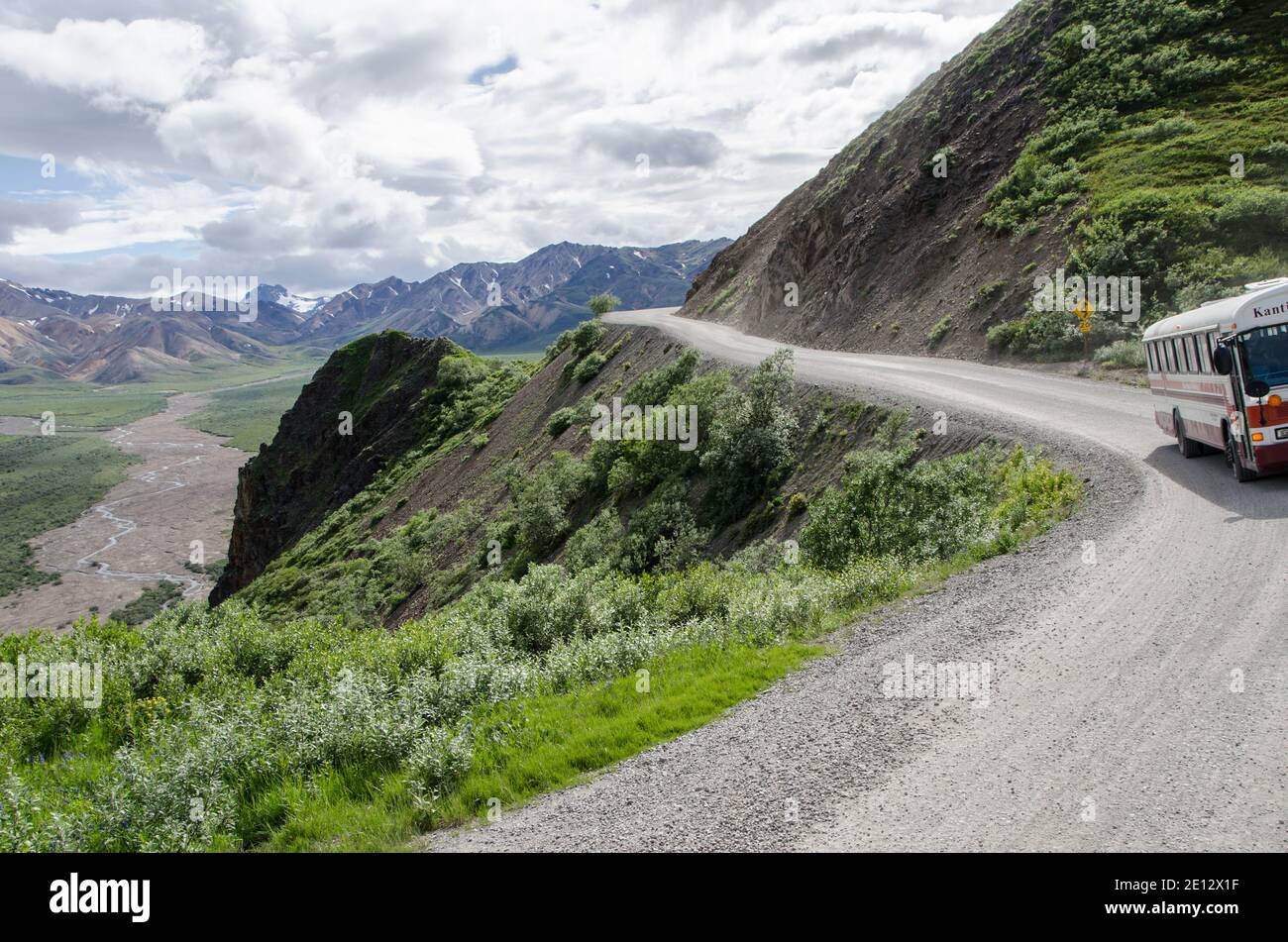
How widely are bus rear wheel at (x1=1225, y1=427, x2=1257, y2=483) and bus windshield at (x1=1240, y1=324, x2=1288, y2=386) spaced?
128 cm

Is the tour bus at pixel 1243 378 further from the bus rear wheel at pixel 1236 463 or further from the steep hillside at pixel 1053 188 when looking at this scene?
the steep hillside at pixel 1053 188

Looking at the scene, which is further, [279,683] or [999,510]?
[999,510]

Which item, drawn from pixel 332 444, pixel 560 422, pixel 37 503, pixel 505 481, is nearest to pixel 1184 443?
pixel 505 481

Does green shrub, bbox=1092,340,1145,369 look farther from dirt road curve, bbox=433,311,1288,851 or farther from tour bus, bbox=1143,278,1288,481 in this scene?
dirt road curve, bbox=433,311,1288,851

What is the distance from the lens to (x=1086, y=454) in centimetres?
A: 1556

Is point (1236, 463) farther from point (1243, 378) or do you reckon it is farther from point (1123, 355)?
point (1123, 355)

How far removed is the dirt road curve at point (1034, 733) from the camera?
5641 mm

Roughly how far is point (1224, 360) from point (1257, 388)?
2.43ft

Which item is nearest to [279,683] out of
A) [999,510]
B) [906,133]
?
[999,510]

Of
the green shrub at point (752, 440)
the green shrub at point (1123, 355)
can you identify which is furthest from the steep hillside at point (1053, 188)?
the green shrub at point (752, 440)

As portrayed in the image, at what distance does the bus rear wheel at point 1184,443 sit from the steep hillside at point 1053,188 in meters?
11.1

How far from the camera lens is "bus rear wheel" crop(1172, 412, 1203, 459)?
1502 cm

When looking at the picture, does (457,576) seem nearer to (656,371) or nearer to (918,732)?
(656,371)
